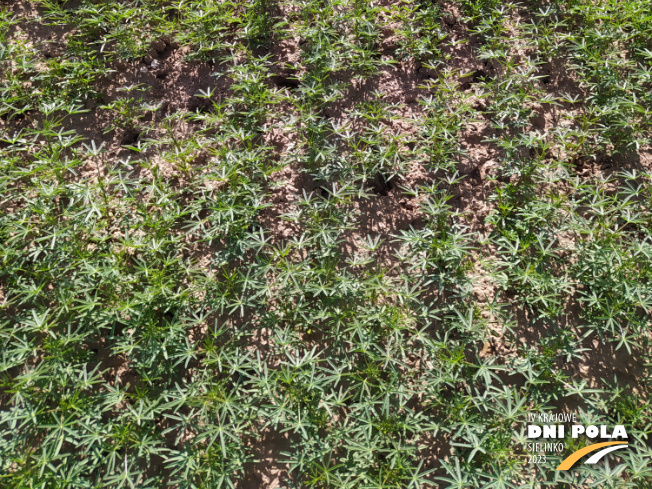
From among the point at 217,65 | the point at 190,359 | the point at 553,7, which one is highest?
the point at 553,7

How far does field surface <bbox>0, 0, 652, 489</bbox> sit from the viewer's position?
218 centimetres

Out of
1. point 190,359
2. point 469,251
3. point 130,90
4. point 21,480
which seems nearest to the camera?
point 21,480

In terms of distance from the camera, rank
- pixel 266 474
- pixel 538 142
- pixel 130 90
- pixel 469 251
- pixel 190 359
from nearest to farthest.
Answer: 1. pixel 266 474
2. pixel 190 359
3. pixel 469 251
4. pixel 538 142
5. pixel 130 90

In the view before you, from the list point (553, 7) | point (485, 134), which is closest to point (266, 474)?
point (485, 134)

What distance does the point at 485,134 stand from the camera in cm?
293

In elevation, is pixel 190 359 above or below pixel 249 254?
below

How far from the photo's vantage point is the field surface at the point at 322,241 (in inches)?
85.8

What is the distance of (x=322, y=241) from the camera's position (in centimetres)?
250

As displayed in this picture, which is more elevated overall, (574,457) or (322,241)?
(322,241)

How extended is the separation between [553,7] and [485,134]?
1214 millimetres

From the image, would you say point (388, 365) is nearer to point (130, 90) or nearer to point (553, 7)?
point (130, 90)

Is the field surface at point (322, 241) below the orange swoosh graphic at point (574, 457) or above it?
above

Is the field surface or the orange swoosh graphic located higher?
the field surface

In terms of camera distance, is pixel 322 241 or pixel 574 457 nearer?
pixel 574 457
